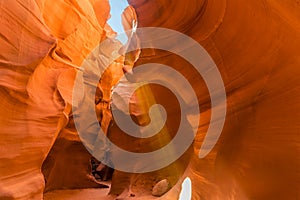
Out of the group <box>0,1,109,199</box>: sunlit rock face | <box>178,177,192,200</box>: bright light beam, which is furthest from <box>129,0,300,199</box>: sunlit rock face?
<box>0,1,109,199</box>: sunlit rock face

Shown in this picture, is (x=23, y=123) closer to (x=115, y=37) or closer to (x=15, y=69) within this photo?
(x=15, y=69)

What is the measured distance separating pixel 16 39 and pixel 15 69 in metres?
0.30

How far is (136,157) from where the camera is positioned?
5.49 metres

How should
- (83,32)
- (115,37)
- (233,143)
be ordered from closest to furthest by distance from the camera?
1. (233,143)
2. (83,32)
3. (115,37)

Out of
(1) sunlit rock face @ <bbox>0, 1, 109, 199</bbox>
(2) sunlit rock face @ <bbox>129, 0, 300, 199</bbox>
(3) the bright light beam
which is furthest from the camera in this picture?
(3) the bright light beam

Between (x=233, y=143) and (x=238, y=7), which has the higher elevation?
(x=238, y=7)

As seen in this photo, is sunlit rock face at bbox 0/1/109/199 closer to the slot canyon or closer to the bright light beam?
the slot canyon

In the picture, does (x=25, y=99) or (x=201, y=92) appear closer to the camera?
(x=25, y=99)

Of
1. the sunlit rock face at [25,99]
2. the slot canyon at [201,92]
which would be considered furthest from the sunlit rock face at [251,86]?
the sunlit rock face at [25,99]

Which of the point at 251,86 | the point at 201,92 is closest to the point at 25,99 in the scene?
the point at 201,92

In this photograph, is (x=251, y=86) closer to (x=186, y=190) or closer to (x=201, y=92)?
(x=201, y=92)

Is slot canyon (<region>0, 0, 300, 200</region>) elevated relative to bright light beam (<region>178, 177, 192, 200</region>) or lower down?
elevated

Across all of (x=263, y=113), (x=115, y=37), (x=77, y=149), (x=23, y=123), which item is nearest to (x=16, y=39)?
(x=23, y=123)

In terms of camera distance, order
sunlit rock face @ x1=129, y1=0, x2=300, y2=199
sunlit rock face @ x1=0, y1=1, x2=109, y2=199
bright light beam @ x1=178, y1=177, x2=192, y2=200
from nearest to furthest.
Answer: sunlit rock face @ x1=129, y1=0, x2=300, y2=199 → sunlit rock face @ x1=0, y1=1, x2=109, y2=199 → bright light beam @ x1=178, y1=177, x2=192, y2=200
